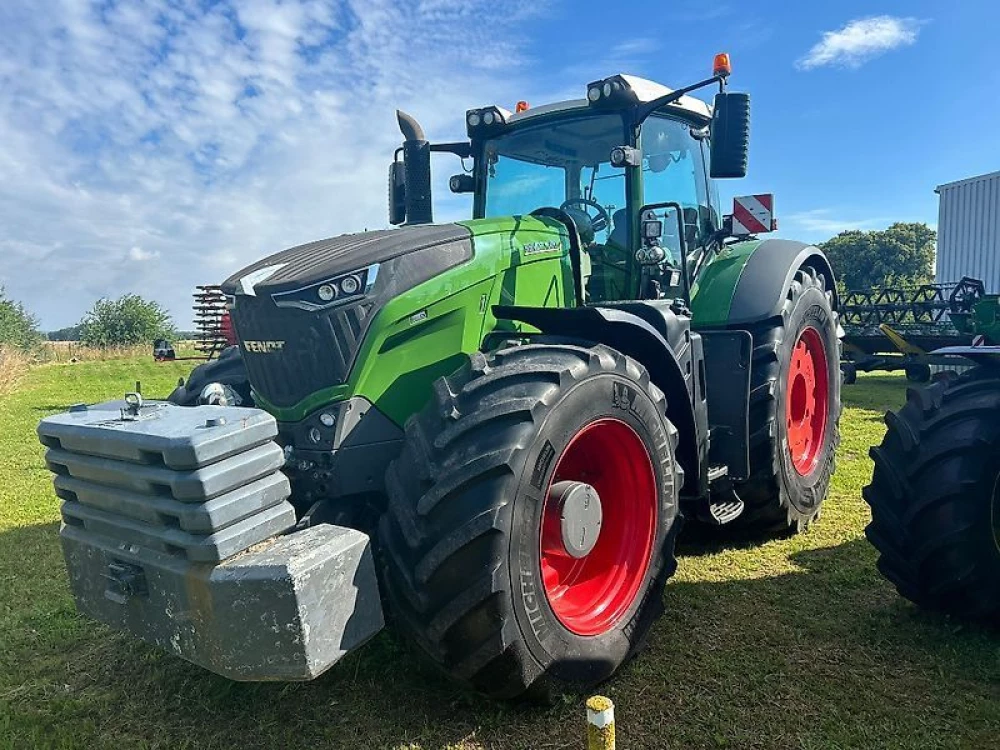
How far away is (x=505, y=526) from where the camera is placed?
2445mm

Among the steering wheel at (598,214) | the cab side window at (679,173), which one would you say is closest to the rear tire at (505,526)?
the steering wheel at (598,214)

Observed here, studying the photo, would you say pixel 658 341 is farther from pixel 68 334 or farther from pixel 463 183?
pixel 68 334

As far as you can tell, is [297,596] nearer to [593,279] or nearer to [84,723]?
[84,723]

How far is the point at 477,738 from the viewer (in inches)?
104

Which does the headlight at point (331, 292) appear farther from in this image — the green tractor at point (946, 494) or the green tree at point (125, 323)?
the green tree at point (125, 323)

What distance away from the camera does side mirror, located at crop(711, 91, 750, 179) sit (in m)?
3.78

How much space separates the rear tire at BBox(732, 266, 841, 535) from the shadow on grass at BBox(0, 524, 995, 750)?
32.5 inches

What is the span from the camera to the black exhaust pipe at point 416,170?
4.40m

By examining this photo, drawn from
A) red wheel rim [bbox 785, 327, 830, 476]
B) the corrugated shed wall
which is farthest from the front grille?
the corrugated shed wall

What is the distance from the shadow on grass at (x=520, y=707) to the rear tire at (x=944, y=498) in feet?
0.75

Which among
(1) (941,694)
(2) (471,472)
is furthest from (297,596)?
(1) (941,694)

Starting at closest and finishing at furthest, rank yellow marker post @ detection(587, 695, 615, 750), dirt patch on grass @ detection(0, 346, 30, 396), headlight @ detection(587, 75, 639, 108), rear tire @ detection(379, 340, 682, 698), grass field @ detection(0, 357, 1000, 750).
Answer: yellow marker post @ detection(587, 695, 615, 750) → rear tire @ detection(379, 340, 682, 698) → grass field @ detection(0, 357, 1000, 750) → headlight @ detection(587, 75, 639, 108) → dirt patch on grass @ detection(0, 346, 30, 396)

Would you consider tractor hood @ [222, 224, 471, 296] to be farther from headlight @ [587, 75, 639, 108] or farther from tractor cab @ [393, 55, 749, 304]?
headlight @ [587, 75, 639, 108]

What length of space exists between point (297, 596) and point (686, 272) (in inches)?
127
